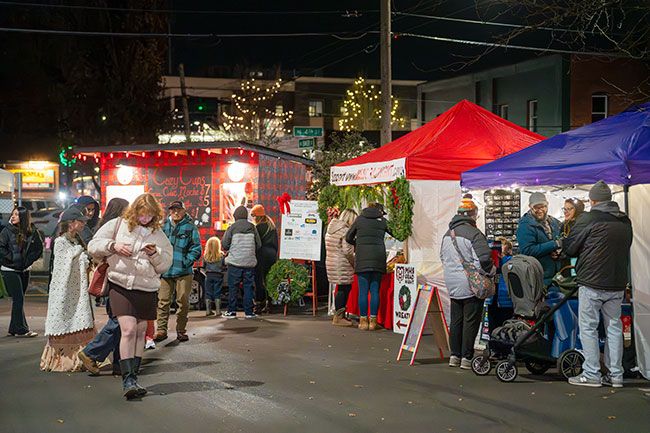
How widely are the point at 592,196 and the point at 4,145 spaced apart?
1788 inches

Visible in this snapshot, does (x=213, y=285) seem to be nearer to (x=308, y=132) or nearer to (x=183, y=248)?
(x=183, y=248)

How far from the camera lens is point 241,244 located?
15.1 m

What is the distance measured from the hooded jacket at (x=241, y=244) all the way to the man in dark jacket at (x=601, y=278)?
6970mm

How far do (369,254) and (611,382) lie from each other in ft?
16.5

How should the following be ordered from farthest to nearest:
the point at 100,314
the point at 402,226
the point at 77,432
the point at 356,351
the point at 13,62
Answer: the point at 13,62
the point at 100,314
the point at 402,226
the point at 356,351
the point at 77,432

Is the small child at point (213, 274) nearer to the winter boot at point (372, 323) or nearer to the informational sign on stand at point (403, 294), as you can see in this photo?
the winter boot at point (372, 323)

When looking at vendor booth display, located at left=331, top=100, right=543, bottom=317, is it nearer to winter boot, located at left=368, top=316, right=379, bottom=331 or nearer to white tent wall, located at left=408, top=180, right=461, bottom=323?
white tent wall, located at left=408, top=180, right=461, bottom=323

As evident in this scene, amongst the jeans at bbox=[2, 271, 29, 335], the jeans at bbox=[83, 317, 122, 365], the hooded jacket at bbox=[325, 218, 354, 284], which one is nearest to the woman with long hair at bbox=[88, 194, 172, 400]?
the jeans at bbox=[83, 317, 122, 365]

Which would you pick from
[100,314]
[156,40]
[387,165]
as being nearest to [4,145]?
[156,40]

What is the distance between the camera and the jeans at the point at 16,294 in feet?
42.1

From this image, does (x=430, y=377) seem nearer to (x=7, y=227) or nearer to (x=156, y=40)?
(x=7, y=227)

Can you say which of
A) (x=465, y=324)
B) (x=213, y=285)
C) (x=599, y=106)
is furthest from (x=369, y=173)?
(x=599, y=106)

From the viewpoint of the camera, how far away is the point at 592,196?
9453 mm

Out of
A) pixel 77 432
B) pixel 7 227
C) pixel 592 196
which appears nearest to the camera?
pixel 77 432
